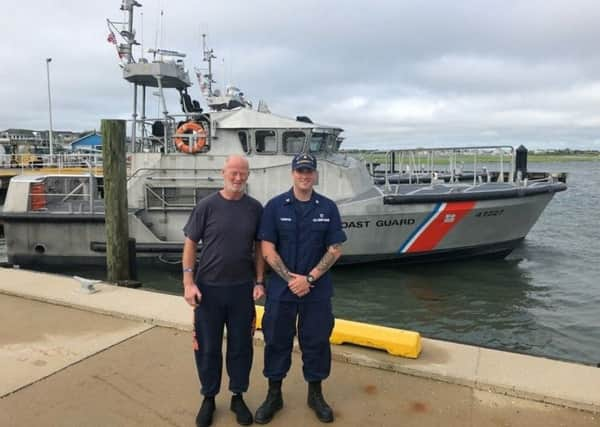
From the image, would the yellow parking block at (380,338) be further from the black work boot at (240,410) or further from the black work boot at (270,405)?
the black work boot at (240,410)

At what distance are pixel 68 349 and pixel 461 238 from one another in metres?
7.35

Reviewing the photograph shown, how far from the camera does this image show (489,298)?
7.93m

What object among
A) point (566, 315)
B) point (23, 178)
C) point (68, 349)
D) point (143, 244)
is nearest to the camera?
point (68, 349)

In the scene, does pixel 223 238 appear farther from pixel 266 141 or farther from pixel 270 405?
pixel 266 141

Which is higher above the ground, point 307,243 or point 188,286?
point 307,243

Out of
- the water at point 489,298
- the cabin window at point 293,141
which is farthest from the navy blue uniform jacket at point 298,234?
the cabin window at point 293,141

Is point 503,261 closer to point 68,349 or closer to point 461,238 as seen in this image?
point 461,238

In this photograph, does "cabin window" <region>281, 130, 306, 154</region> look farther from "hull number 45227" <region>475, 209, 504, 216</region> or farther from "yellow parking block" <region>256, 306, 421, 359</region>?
"yellow parking block" <region>256, 306, 421, 359</region>

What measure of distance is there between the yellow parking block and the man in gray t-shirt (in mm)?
1040

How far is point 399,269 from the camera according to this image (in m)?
9.41

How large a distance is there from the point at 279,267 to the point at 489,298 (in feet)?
20.5

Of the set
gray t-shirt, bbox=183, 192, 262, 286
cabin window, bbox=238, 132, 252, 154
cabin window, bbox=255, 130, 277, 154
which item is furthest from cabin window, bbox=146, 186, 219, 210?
gray t-shirt, bbox=183, 192, 262, 286

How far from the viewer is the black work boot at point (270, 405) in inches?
104

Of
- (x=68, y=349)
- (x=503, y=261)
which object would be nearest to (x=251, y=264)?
(x=68, y=349)
